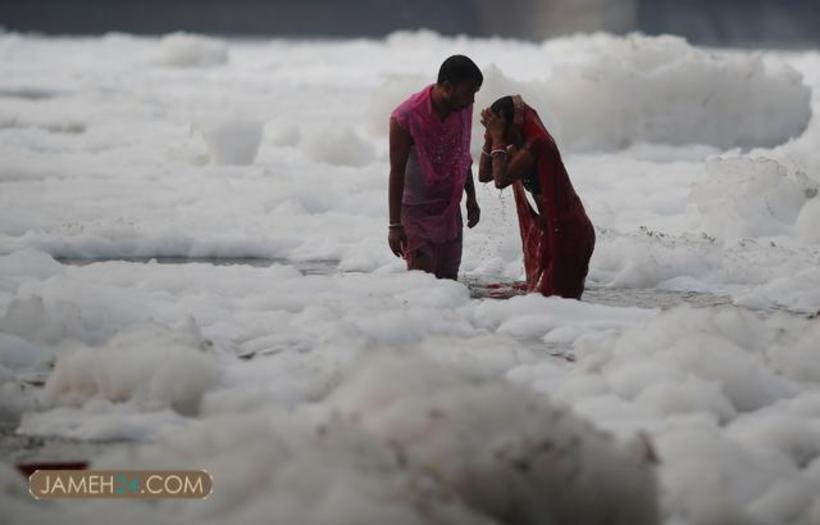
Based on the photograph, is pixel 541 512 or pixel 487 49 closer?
pixel 541 512

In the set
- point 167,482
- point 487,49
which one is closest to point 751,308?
point 167,482

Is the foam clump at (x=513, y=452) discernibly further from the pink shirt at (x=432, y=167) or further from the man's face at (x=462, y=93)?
the pink shirt at (x=432, y=167)

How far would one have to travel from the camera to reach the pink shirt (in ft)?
17.9

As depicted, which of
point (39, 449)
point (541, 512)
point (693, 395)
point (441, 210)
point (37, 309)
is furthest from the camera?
point (441, 210)

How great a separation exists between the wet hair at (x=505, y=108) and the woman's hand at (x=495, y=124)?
0.05ft

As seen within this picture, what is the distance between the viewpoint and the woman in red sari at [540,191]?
5367mm

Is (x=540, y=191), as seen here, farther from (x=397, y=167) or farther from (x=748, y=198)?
(x=748, y=198)

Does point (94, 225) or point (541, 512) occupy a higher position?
point (541, 512)

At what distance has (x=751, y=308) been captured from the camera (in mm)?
5789

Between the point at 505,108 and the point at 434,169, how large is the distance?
16.6 inches

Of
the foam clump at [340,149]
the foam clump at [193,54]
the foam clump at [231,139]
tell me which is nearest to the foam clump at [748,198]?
the foam clump at [340,149]

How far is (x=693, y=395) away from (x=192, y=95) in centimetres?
1606

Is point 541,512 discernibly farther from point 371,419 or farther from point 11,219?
point 11,219

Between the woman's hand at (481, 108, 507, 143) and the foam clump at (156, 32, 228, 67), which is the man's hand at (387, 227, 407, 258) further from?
the foam clump at (156, 32, 228, 67)
